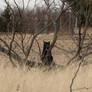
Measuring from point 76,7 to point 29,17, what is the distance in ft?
5.59

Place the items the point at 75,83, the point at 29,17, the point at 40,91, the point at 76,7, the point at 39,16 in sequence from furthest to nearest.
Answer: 1. the point at 39,16
2. the point at 29,17
3. the point at 76,7
4. the point at 75,83
5. the point at 40,91

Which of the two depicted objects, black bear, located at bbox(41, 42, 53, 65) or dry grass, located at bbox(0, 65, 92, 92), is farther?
black bear, located at bbox(41, 42, 53, 65)

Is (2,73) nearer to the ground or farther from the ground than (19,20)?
nearer to the ground

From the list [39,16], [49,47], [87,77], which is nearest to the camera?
[87,77]

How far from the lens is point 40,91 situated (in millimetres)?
2906

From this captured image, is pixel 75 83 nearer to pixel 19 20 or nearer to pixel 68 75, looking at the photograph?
pixel 68 75

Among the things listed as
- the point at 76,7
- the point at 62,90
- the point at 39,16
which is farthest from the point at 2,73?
the point at 39,16

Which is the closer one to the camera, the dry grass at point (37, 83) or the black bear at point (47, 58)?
the dry grass at point (37, 83)

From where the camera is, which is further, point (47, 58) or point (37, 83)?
point (47, 58)

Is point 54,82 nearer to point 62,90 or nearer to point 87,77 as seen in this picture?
point 62,90

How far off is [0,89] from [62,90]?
82 centimetres

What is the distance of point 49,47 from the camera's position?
598 cm

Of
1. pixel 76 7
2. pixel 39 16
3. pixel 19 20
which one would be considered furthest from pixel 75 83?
pixel 39 16

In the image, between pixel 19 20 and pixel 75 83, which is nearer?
pixel 75 83
